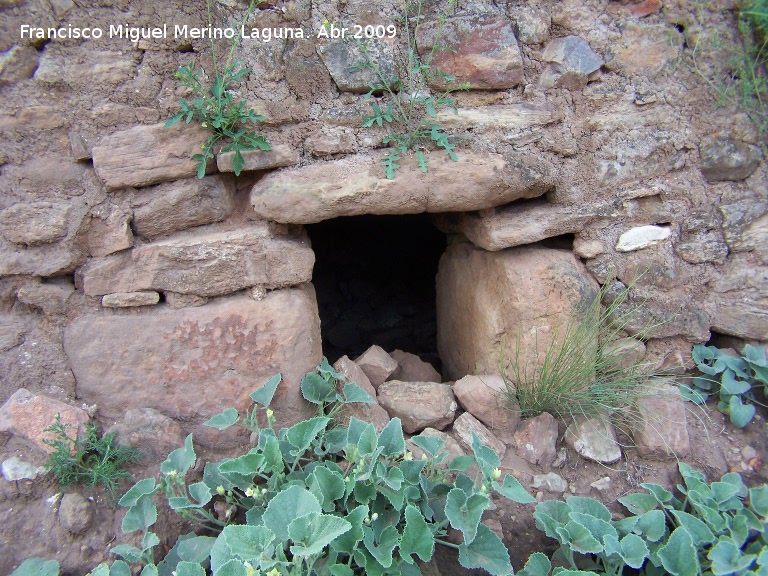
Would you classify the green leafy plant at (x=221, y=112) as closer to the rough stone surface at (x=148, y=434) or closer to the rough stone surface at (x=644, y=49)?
the rough stone surface at (x=148, y=434)

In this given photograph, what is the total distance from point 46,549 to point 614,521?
175 cm

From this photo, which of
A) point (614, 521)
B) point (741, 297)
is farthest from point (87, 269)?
point (741, 297)

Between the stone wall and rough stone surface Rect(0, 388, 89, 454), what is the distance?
8cm

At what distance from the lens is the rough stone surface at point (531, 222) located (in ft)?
6.99

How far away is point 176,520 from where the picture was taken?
1.73 metres

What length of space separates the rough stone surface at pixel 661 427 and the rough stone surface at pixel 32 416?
1941 mm

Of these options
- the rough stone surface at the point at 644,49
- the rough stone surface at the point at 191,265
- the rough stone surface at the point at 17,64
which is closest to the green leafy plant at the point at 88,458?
the rough stone surface at the point at 191,265

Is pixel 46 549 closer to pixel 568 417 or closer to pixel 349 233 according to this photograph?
pixel 568 417

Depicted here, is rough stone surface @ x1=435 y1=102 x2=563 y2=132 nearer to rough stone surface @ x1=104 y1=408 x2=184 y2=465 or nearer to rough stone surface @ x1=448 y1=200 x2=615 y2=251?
rough stone surface @ x1=448 y1=200 x2=615 y2=251

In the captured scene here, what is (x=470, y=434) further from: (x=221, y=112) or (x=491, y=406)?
(x=221, y=112)

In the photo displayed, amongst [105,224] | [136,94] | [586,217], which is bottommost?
[586,217]

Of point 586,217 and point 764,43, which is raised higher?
point 764,43

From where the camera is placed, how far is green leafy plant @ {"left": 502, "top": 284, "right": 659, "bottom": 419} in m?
2.03

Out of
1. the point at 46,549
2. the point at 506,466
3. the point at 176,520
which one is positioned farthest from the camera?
the point at 506,466
